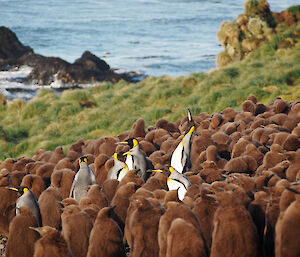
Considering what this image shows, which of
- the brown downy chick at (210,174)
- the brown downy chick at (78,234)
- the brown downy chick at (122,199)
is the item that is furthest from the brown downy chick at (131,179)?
the brown downy chick at (78,234)

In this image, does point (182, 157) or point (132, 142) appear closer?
point (182, 157)

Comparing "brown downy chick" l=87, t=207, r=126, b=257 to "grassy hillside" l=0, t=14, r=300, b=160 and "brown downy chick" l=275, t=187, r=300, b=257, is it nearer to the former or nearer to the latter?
"brown downy chick" l=275, t=187, r=300, b=257

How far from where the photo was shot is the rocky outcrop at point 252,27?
1753 cm

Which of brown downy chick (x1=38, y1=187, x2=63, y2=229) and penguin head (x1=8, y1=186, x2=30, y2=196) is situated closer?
brown downy chick (x1=38, y1=187, x2=63, y2=229)

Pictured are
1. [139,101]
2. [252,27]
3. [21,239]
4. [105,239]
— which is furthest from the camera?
[252,27]

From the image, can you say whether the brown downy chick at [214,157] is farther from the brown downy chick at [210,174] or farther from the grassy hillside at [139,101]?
the grassy hillside at [139,101]

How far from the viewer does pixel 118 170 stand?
18.0ft

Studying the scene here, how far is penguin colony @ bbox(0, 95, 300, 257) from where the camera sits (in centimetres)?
339

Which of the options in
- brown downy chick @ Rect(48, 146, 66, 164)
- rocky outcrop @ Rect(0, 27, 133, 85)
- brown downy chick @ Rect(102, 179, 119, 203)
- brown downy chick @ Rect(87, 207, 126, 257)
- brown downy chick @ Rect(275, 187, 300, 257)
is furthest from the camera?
rocky outcrop @ Rect(0, 27, 133, 85)

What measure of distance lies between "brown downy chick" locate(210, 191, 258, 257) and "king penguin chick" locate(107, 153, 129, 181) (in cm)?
208

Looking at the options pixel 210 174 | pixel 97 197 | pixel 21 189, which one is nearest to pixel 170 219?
pixel 97 197

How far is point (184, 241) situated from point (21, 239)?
1.59 m

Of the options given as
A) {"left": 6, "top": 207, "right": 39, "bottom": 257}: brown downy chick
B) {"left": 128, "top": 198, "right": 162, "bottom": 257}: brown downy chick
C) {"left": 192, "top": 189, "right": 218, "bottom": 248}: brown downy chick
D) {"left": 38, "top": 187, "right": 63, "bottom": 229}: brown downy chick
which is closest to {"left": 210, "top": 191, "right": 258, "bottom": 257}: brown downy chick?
{"left": 192, "top": 189, "right": 218, "bottom": 248}: brown downy chick

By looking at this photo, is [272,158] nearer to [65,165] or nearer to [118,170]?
[118,170]
